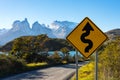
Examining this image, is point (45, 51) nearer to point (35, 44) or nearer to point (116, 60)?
point (35, 44)

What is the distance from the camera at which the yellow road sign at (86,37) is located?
1182 centimetres

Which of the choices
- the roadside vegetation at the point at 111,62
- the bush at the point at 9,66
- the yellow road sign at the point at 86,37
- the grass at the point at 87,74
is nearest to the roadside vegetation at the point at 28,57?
the bush at the point at 9,66

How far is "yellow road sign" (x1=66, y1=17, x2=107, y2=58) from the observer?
38.8 ft

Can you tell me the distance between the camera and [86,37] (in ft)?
39.0

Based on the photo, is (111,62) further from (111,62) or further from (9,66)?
(9,66)

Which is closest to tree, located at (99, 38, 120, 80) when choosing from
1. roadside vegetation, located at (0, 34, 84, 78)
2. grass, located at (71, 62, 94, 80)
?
grass, located at (71, 62, 94, 80)

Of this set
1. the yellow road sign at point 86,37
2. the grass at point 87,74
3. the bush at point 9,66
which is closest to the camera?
the yellow road sign at point 86,37

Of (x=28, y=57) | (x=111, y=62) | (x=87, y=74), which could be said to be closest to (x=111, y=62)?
(x=111, y=62)

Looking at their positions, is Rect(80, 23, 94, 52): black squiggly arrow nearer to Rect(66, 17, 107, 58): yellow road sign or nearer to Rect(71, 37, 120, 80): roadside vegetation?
Rect(66, 17, 107, 58): yellow road sign

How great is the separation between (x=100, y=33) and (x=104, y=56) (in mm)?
9679

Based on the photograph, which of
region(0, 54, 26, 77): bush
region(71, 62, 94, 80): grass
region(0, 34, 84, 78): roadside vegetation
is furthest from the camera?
region(0, 34, 84, 78): roadside vegetation

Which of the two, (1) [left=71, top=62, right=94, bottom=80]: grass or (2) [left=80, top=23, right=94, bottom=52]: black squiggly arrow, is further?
(1) [left=71, top=62, right=94, bottom=80]: grass

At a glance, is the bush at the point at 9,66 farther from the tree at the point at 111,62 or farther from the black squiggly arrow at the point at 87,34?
the black squiggly arrow at the point at 87,34

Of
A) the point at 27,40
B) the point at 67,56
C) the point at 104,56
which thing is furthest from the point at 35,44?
the point at 104,56
